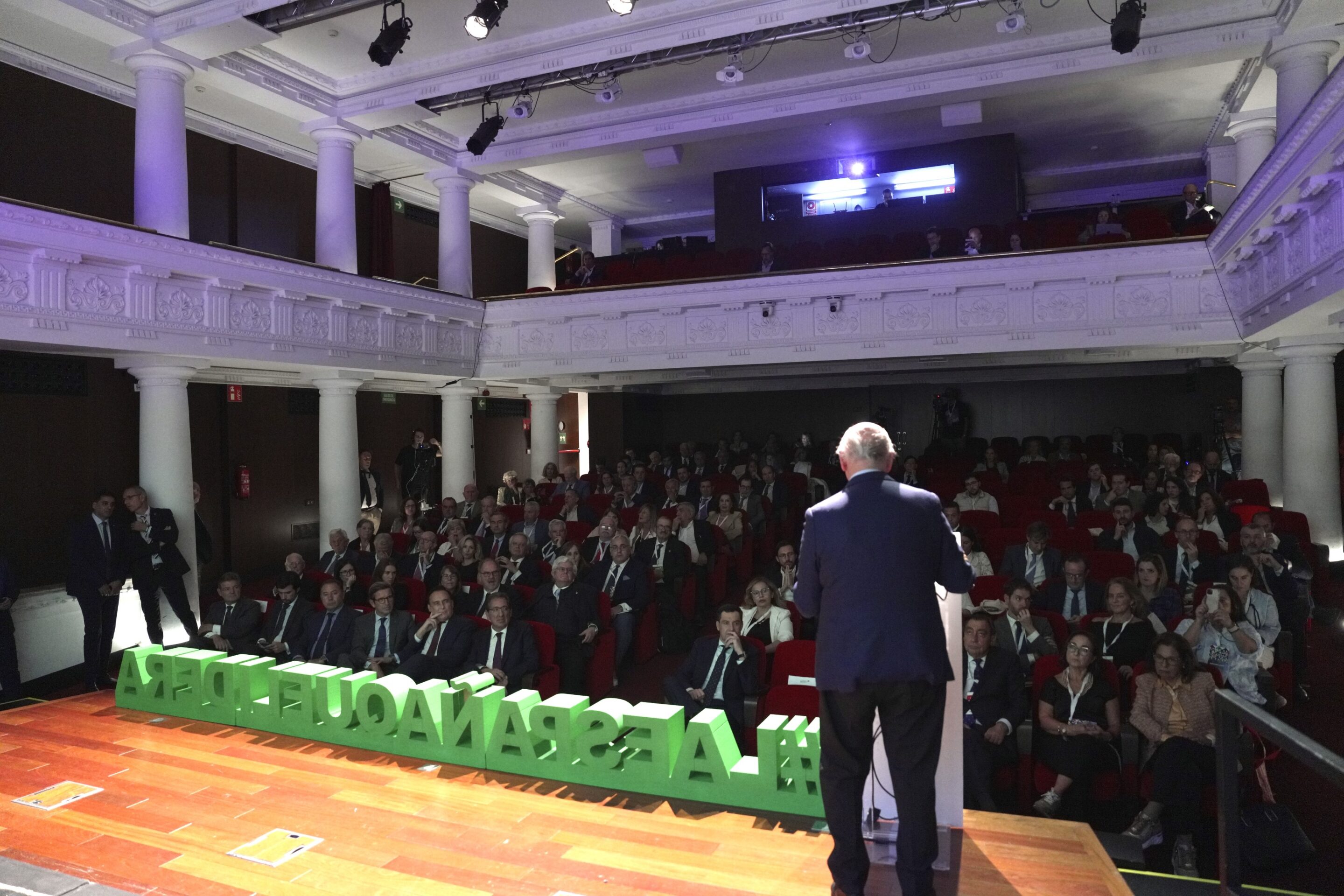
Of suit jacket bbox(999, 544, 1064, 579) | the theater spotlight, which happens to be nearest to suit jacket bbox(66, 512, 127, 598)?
the theater spotlight

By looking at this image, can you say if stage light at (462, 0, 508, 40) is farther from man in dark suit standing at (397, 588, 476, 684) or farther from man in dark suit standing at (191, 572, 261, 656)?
man in dark suit standing at (191, 572, 261, 656)

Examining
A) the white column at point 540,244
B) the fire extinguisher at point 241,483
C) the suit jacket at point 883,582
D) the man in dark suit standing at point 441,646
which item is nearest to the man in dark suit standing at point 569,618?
the man in dark suit standing at point 441,646

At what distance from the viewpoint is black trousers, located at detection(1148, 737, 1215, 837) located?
3.42m

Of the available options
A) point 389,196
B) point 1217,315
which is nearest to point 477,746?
point 1217,315

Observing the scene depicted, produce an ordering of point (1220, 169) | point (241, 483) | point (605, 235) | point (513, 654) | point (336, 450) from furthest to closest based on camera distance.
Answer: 1. point (605, 235)
2. point (1220, 169)
3. point (241, 483)
4. point (336, 450)
5. point (513, 654)

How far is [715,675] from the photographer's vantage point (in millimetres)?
4371

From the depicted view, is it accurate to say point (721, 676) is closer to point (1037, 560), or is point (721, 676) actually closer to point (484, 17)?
point (1037, 560)

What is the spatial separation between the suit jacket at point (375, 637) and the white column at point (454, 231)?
4927 mm

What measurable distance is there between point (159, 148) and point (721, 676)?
19.8ft

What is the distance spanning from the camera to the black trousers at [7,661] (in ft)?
18.9

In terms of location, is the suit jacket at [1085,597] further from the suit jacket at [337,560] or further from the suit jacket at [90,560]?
the suit jacket at [90,560]

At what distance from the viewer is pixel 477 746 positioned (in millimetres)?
3797

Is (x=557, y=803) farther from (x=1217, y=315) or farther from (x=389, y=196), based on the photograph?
(x=389, y=196)

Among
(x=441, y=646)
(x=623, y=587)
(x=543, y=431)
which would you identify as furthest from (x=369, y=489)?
(x=441, y=646)
